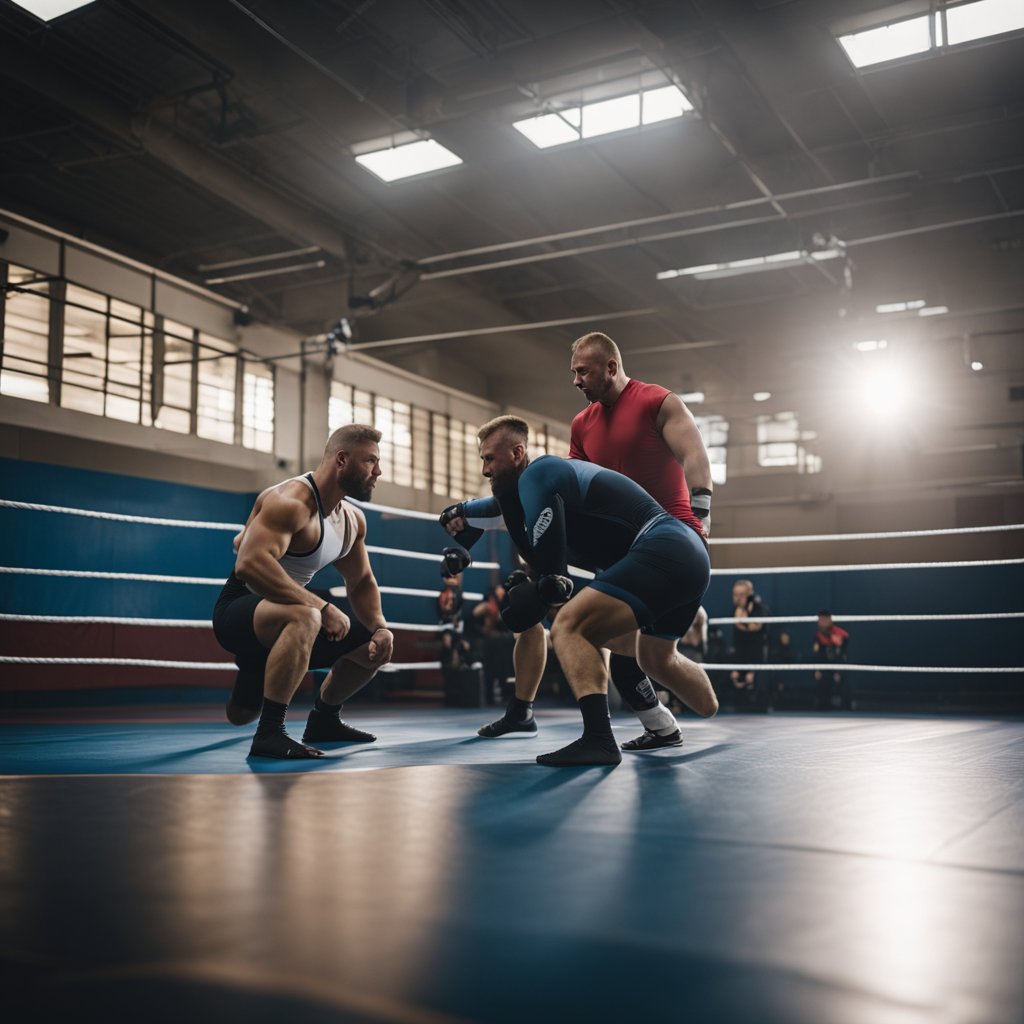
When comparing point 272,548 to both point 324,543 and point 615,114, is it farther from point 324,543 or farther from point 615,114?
point 615,114

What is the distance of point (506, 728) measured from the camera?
353 cm

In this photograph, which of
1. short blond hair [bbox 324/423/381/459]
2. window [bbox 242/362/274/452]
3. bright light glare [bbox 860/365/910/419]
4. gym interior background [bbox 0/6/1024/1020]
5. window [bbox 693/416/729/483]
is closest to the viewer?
short blond hair [bbox 324/423/381/459]

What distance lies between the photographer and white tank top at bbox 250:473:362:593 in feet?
10.3

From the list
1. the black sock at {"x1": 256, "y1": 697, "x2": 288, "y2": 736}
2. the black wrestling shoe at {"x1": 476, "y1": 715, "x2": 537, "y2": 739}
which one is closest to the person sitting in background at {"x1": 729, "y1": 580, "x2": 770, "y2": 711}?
the black wrestling shoe at {"x1": 476, "y1": 715, "x2": 537, "y2": 739}

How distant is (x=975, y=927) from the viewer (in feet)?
3.46

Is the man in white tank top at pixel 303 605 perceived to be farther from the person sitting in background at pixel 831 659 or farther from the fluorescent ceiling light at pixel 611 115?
the person sitting in background at pixel 831 659

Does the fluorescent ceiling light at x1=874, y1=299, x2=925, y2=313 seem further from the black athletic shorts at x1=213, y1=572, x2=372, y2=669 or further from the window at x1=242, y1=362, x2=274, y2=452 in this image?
the black athletic shorts at x1=213, y1=572, x2=372, y2=669

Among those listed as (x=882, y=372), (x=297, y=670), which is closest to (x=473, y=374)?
(x=882, y=372)

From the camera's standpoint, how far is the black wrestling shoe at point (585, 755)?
244 cm

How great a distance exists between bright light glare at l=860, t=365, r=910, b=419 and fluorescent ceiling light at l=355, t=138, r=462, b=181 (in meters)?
6.40

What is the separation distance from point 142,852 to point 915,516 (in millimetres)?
12935

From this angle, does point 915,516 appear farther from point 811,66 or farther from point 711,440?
point 811,66

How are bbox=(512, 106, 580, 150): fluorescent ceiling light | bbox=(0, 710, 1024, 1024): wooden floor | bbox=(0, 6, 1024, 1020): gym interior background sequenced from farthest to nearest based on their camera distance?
bbox=(512, 106, 580, 150): fluorescent ceiling light, bbox=(0, 6, 1024, 1020): gym interior background, bbox=(0, 710, 1024, 1024): wooden floor

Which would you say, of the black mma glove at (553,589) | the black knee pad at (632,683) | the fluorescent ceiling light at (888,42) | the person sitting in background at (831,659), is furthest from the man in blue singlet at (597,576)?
the person sitting in background at (831,659)
